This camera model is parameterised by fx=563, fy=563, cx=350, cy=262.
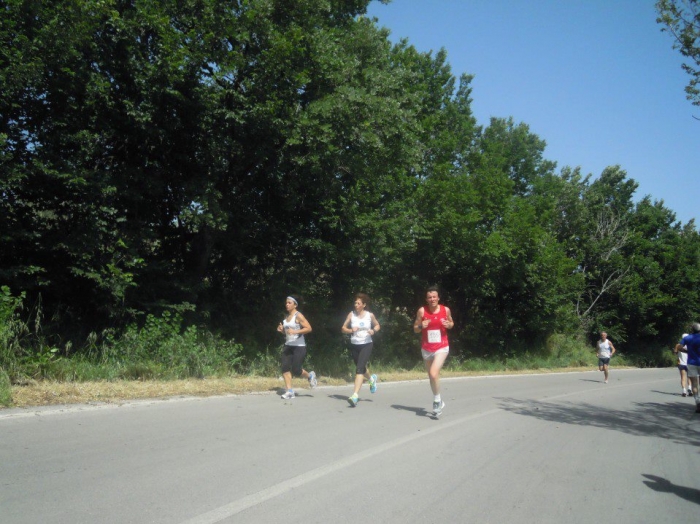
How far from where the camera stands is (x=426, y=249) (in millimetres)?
21844

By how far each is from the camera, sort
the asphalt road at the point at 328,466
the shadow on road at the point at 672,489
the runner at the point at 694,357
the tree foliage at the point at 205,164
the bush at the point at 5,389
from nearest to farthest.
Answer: the asphalt road at the point at 328,466
the shadow on road at the point at 672,489
the bush at the point at 5,389
the tree foliage at the point at 205,164
the runner at the point at 694,357

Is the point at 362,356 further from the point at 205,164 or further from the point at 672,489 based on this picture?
the point at 205,164

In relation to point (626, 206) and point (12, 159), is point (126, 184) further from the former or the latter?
→ point (626, 206)

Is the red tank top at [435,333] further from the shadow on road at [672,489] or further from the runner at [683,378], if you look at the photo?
the runner at [683,378]

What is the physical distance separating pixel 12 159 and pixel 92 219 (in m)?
1.73

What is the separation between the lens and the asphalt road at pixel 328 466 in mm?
4465

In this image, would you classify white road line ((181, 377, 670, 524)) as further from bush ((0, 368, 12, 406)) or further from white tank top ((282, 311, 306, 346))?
bush ((0, 368, 12, 406))

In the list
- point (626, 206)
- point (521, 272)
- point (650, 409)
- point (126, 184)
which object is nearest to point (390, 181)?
point (126, 184)

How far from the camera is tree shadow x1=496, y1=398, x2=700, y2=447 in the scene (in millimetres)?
9125

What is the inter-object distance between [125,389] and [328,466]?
15.7 ft

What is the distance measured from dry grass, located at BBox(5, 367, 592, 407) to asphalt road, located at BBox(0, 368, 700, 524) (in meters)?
0.47

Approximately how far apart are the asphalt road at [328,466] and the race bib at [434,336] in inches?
48.6

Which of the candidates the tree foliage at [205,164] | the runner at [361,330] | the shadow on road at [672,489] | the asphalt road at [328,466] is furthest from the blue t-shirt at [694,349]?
the tree foliage at [205,164]

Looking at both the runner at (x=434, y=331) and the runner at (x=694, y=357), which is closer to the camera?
the runner at (x=434, y=331)
